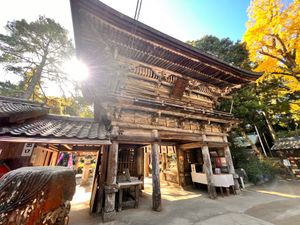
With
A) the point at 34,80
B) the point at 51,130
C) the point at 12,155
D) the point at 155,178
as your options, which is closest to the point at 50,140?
the point at 51,130

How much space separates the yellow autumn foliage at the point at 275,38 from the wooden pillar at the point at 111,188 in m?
13.0

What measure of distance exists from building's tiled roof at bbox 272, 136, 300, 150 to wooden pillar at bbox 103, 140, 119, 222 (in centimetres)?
1670

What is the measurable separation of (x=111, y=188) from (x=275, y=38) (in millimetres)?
15177

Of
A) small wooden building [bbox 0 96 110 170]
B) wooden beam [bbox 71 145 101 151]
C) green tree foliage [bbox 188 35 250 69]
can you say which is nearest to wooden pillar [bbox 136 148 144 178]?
wooden beam [bbox 71 145 101 151]

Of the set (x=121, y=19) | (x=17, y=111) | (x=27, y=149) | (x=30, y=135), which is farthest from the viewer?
(x=27, y=149)

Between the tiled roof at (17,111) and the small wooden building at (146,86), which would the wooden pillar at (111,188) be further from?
the tiled roof at (17,111)

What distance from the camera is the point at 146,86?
646cm

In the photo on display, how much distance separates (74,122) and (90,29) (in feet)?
12.1

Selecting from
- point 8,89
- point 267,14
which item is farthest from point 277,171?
point 8,89

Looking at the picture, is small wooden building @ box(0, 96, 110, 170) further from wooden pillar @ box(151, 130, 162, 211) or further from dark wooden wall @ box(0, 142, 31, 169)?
wooden pillar @ box(151, 130, 162, 211)

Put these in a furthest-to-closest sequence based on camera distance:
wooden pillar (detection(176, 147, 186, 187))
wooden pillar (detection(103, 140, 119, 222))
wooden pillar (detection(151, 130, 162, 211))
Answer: wooden pillar (detection(176, 147, 186, 187))
wooden pillar (detection(151, 130, 162, 211))
wooden pillar (detection(103, 140, 119, 222))

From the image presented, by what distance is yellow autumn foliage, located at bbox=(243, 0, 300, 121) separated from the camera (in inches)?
372

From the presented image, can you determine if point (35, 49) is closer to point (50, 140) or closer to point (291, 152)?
point (50, 140)

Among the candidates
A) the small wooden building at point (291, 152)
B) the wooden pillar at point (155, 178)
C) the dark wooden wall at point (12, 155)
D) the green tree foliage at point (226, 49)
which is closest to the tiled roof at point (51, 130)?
the dark wooden wall at point (12, 155)
